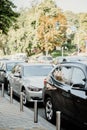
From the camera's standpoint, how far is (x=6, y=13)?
25625 mm

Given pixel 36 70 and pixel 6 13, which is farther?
pixel 6 13

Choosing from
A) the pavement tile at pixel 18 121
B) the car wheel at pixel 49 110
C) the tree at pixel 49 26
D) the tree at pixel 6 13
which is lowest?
the pavement tile at pixel 18 121

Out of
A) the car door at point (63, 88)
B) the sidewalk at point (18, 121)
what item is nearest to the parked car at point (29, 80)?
the sidewalk at point (18, 121)

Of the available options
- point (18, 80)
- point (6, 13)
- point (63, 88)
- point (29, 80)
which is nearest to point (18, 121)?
point (63, 88)

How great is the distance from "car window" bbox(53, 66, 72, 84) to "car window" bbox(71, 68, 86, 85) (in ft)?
0.83

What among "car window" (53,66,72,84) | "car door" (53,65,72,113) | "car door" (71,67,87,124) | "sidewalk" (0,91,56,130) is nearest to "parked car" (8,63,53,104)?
"sidewalk" (0,91,56,130)

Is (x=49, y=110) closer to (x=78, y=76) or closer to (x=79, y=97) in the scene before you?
(x=78, y=76)

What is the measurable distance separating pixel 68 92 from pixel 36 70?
6.68m

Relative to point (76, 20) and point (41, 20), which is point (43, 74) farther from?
point (76, 20)

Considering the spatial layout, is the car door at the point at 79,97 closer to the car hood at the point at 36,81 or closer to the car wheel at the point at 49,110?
the car wheel at the point at 49,110

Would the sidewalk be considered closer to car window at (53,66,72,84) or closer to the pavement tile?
the pavement tile

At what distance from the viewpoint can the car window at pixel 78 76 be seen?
8873 millimetres

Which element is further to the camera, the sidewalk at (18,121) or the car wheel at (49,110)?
the car wheel at (49,110)

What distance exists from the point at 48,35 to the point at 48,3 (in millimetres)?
5569
